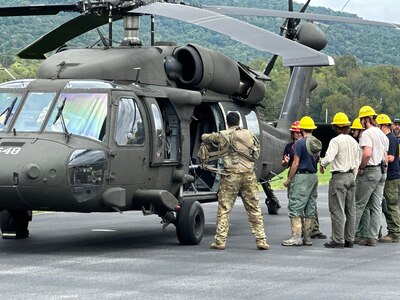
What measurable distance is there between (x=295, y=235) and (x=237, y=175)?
1261 mm

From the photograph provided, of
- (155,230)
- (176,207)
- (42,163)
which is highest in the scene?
(42,163)

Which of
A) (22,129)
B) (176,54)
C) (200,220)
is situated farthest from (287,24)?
(22,129)

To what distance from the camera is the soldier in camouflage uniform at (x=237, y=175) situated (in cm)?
1412

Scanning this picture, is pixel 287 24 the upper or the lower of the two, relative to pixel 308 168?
upper

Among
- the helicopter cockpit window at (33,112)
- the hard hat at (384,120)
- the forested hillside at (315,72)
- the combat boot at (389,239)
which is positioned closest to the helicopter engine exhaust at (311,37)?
the hard hat at (384,120)

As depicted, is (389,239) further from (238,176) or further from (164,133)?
(164,133)

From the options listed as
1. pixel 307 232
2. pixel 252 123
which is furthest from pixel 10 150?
pixel 252 123

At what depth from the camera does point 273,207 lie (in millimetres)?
20016

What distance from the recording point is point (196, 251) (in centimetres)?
1384

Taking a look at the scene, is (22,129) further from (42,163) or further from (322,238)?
(322,238)

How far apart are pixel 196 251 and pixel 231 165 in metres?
1.25


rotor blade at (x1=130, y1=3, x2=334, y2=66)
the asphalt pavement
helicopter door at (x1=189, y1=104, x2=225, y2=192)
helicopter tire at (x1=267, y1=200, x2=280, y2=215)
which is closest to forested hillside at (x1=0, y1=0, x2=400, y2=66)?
helicopter tire at (x1=267, y1=200, x2=280, y2=215)

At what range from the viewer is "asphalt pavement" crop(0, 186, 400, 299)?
10258 millimetres

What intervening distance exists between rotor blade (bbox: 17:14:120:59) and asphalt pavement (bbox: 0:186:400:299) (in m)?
2.75
